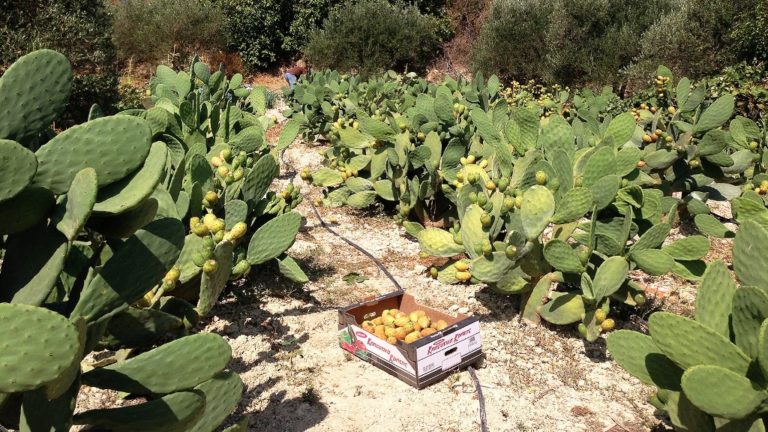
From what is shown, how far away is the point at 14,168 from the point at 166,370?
590 mm

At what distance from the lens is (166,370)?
59.9 inches

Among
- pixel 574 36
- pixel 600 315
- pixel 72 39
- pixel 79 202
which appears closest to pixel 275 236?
pixel 600 315

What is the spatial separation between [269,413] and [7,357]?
4.57ft

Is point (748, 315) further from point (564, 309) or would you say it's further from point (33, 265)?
point (33, 265)

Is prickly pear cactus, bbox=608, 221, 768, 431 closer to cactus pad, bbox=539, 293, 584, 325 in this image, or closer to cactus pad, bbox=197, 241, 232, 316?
cactus pad, bbox=539, 293, 584, 325

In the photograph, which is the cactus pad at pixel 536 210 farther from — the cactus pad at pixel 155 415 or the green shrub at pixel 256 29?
the green shrub at pixel 256 29

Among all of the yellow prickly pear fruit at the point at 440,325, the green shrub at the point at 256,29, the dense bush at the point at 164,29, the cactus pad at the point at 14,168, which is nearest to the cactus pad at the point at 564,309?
the yellow prickly pear fruit at the point at 440,325

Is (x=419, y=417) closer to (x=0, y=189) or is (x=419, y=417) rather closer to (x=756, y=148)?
(x=0, y=189)

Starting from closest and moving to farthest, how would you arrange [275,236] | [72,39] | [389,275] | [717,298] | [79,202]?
[79,202], [717,298], [275,236], [389,275], [72,39]

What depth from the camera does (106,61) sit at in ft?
35.8

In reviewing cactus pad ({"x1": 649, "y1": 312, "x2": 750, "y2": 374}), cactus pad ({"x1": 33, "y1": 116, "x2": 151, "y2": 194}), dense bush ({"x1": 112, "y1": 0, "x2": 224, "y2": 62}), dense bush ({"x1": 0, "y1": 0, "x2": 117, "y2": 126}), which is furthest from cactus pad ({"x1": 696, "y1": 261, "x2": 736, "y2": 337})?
dense bush ({"x1": 112, "y1": 0, "x2": 224, "y2": 62})

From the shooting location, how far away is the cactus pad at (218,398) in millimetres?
1683

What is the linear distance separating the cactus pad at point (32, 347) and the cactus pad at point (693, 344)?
135 cm

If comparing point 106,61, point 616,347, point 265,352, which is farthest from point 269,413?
point 106,61
